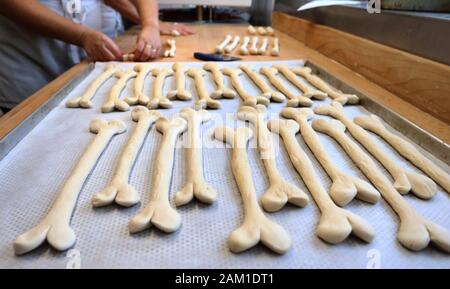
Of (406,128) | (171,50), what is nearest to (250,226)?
(406,128)

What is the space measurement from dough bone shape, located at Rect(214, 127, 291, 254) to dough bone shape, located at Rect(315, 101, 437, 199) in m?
0.27

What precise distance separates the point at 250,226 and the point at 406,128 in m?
0.55

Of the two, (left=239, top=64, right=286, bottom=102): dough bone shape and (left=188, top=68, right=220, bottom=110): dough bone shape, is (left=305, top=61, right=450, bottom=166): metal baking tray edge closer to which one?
(left=239, top=64, right=286, bottom=102): dough bone shape

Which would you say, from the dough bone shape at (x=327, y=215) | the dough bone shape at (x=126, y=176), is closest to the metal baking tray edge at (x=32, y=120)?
the dough bone shape at (x=126, y=176)

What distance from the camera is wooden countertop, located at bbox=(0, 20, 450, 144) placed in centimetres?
91

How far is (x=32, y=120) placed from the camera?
909 millimetres

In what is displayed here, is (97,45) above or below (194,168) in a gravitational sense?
above

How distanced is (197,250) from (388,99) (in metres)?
0.83

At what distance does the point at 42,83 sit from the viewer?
1.62 m

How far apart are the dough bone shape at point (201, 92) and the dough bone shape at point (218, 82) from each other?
3cm

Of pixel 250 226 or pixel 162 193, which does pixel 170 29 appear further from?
pixel 250 226

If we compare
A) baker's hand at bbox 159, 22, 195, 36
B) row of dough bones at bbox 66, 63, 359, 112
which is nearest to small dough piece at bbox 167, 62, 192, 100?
row of dough bones at bbox 66, 63, 359, 112
